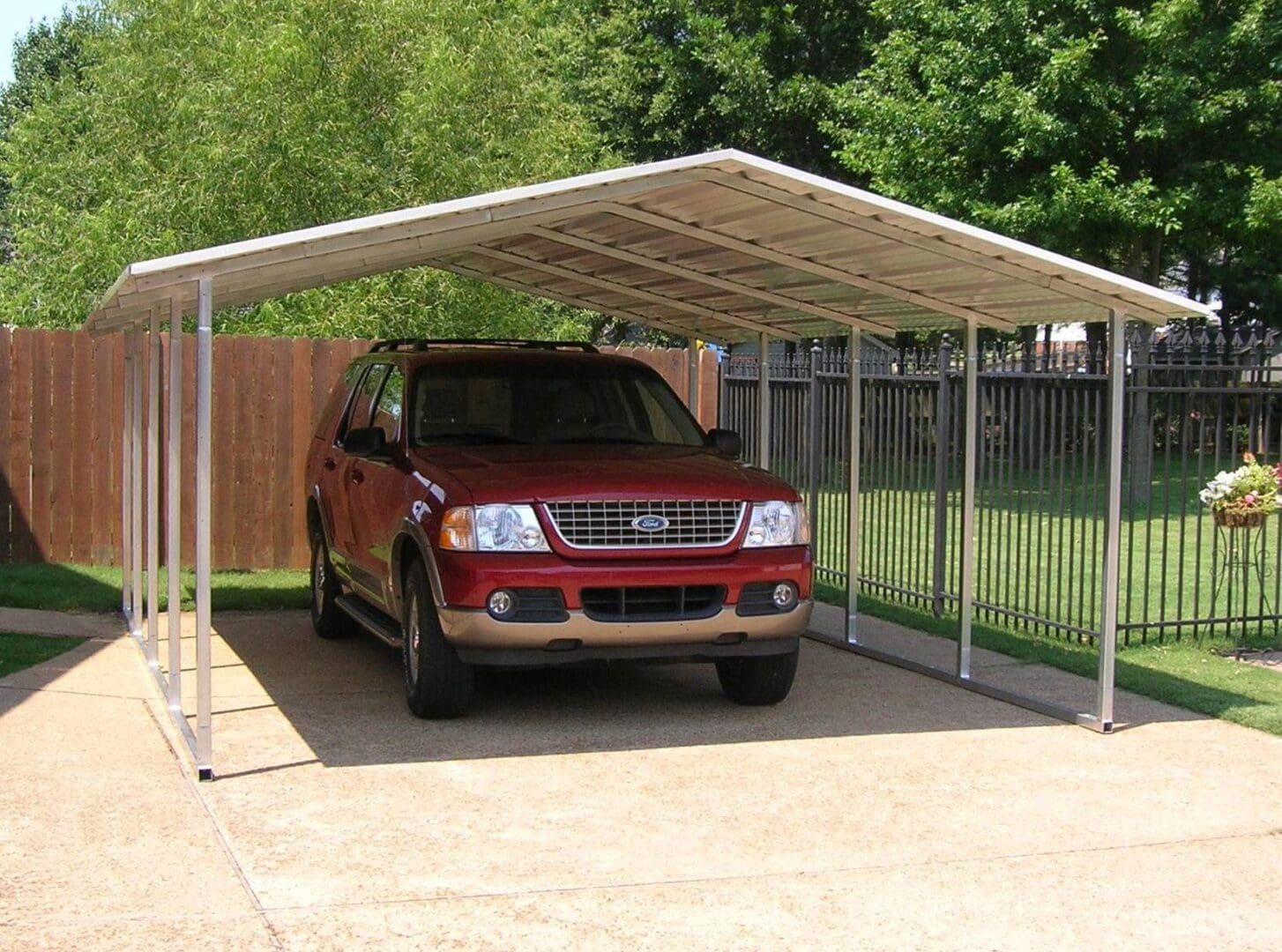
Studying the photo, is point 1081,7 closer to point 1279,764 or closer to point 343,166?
point 343,166

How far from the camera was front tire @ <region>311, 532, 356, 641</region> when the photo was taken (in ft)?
36.2

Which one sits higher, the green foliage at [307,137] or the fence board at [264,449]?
the green foliage at [307,137]

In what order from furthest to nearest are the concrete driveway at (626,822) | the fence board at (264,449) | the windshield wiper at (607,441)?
1. the fence board at (264,449)
2. the windshield wiper at (607,441)
3. the concrete driveway at (626,822)

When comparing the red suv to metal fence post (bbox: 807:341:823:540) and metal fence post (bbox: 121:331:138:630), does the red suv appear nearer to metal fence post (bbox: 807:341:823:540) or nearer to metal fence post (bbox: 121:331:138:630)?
metal fence post (bbox: 121:331:138:630)

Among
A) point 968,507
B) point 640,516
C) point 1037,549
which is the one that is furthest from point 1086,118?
point 640,516

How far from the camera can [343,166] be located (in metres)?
16.6

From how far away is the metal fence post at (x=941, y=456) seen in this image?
11844mm

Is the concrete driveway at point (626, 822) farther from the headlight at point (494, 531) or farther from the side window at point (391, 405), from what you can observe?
the side window at point (391, 405)

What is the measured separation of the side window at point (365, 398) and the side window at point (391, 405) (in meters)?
0.17

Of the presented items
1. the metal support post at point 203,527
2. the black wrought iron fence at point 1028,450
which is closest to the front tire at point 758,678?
the black wrought iron fence at point 1028,450

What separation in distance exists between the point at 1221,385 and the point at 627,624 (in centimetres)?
467

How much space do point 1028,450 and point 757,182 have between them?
4.03 meters

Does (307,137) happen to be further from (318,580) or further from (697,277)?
(697,277)

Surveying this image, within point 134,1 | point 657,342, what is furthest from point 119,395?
point 657,342
